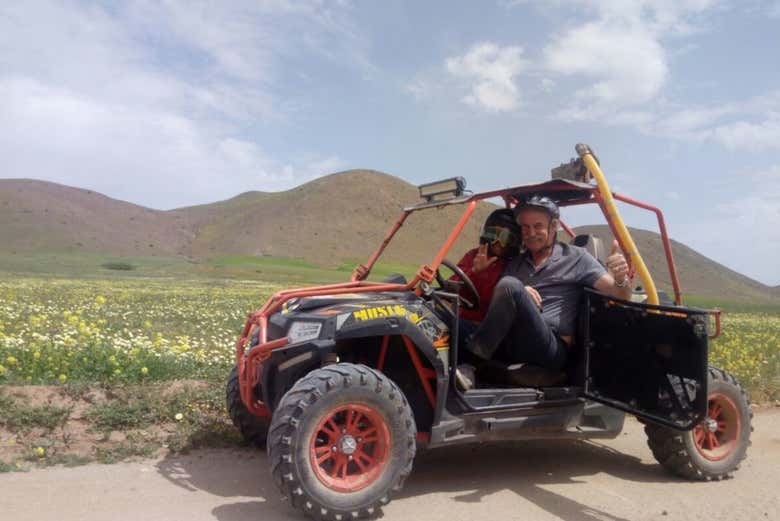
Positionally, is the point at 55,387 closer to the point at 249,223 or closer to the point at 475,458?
the point at 475,458

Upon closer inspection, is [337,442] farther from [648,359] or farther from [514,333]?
[648,359]

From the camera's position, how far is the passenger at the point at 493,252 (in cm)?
590

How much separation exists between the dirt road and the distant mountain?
259ft

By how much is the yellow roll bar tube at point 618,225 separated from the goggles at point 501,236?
0.80 meters

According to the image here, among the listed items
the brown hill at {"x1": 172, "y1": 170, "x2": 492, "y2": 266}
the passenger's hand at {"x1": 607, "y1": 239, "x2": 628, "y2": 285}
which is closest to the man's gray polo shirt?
the passenger's hand at {"x1": 607, "y1": 239, "x2": 628, "y2": 285}

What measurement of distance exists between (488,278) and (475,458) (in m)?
1.54

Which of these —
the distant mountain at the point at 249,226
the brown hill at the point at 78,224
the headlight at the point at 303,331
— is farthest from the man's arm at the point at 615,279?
the brown hill at the point at 78,224

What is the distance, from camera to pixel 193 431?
5930mm

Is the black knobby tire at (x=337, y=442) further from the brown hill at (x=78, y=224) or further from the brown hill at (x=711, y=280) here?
the brown hill at (x=78, y=224)

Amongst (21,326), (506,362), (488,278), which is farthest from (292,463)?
(21,326)

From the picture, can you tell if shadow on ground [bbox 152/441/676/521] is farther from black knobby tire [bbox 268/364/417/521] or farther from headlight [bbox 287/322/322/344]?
headlight [bbox 287/322/322/344]

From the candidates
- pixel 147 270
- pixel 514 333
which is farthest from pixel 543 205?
pixel 147 270

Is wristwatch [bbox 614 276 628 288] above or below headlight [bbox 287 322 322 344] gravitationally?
above

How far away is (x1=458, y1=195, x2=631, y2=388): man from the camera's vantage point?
5020 mm
